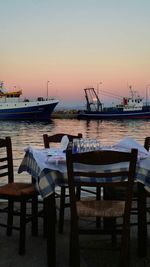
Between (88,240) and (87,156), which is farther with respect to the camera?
(88,240)

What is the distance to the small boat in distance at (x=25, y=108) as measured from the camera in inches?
2359

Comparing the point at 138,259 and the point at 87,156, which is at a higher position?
A: the point at 87,156

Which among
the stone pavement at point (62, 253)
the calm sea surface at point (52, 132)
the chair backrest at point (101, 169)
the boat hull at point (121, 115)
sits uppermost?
the chair backrest at point (101, 169)

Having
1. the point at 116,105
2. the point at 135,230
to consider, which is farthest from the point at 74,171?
the point at 116,105

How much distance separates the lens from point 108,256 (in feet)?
9.56

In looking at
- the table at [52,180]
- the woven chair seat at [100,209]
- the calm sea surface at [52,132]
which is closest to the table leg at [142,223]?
the table at [52,180]

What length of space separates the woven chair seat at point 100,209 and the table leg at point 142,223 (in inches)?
5.3

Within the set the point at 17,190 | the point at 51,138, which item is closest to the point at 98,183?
the point at 17,190

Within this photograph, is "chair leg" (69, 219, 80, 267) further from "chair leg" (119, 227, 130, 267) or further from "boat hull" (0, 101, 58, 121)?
"boat hull" (0, 101, 58, 121)

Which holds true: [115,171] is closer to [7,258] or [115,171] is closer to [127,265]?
[127,265]

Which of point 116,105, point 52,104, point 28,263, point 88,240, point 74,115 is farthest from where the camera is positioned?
point 74,115

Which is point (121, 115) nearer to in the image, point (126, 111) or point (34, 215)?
point (126, 111)

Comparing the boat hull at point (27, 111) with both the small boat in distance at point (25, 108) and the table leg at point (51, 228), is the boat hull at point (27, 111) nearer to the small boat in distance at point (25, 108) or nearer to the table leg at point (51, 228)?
the small boat in distance at point (25, 108)

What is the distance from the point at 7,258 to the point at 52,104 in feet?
192
